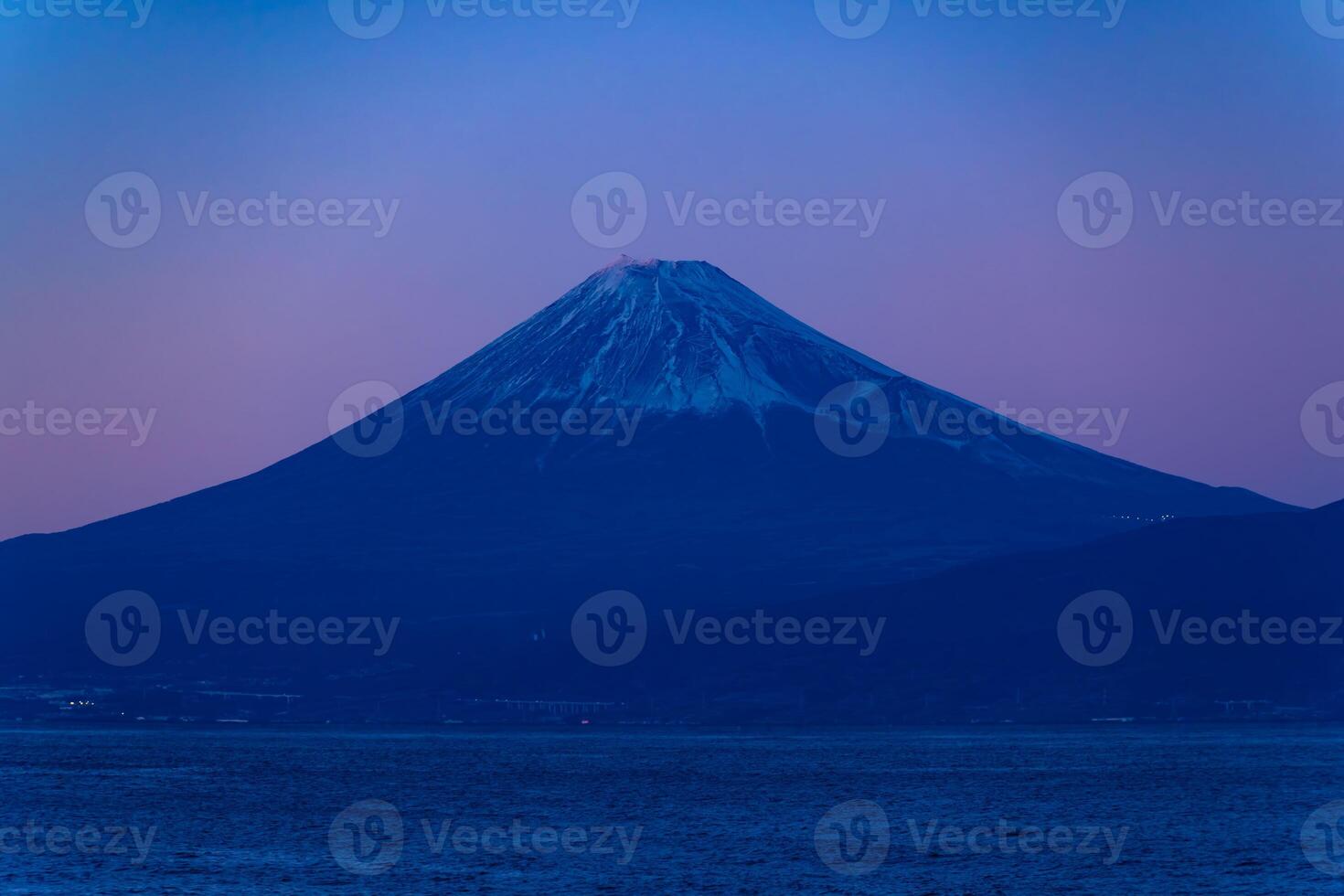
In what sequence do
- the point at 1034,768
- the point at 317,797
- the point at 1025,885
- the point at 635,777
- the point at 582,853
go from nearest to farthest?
the point at 1025,885 < the point at 582,853 < the point at 317,797 < the point at 635,777 < the point at 1034,768

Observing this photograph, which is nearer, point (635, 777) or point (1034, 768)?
point (635, 777)

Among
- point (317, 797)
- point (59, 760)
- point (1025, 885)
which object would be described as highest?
point (59, 760)

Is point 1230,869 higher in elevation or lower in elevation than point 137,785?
lower

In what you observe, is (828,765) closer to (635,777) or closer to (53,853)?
(635,777)

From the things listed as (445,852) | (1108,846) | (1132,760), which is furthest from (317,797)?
(1132,760)

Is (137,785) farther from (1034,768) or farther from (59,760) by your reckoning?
(1034,768)

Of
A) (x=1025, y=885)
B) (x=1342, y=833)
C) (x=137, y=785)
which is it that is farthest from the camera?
(x=137, y=785)
